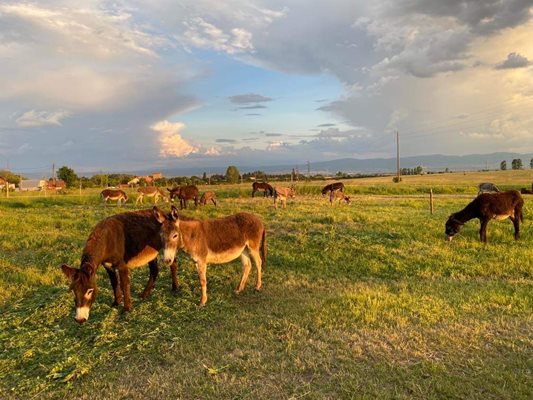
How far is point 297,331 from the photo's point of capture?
6.82 meters

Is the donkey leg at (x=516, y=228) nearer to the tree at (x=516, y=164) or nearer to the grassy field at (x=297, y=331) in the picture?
the grassy field at (x=297, y=331)

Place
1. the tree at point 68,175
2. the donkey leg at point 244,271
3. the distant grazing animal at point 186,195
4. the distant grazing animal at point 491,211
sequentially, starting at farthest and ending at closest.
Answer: the tree at point 68,175 → the distant grazing animal at point 186,195 → the distant grazing animal at point 491,211 → the donkey leg at point 244,271

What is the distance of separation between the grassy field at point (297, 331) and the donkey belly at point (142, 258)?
89 cm

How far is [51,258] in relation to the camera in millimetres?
12781

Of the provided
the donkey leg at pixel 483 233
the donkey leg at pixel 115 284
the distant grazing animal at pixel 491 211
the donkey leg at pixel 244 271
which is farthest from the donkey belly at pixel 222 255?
the donkey leg at pixel 483 233

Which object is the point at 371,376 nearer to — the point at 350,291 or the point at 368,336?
the point at 368,336

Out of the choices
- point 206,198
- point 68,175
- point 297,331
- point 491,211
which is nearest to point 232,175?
point 68,175

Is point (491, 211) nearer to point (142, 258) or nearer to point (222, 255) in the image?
point (222, 255)

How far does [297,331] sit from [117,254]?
4.00 metres

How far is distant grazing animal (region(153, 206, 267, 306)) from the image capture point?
7.80m

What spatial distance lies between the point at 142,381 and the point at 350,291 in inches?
211

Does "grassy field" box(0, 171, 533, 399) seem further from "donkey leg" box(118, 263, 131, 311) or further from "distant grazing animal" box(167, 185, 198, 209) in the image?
"distant grazing animal" box(167, 185, 198, 209)

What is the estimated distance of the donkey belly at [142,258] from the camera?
8.30 metres

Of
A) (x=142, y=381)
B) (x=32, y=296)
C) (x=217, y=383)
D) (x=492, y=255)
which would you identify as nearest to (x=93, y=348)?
(x=142, y=381)
